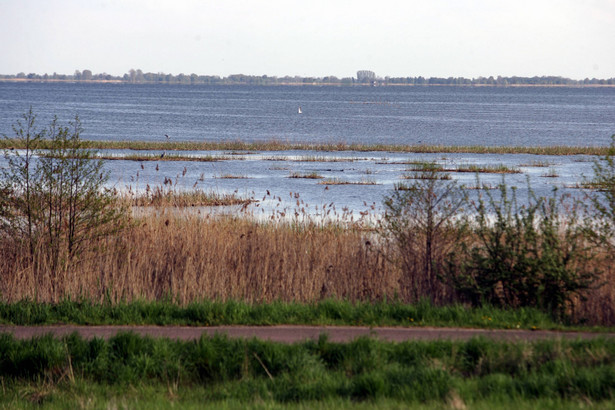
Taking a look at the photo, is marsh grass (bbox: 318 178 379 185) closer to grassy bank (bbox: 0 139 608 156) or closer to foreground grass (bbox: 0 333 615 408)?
grassy bank (bbox: 0 139 608 156)

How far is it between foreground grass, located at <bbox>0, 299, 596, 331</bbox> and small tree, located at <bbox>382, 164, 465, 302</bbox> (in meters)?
1.39

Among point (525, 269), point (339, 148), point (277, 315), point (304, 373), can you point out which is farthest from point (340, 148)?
point (304, 373)

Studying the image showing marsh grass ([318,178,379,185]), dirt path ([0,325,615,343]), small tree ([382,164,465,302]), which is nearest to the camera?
dirt path ([0,325,615,343])

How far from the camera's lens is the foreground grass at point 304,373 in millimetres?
8438

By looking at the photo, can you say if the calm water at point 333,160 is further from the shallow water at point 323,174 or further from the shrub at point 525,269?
the shrub at point 525,269

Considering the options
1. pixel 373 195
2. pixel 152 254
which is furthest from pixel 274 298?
pixel 373 195

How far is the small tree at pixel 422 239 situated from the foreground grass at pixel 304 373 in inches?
143

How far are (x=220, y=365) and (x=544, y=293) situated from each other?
6028 millimetres

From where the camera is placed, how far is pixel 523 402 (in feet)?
26.3

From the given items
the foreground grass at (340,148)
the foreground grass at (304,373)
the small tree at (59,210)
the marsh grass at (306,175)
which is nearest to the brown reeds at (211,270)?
the small tree at (59,210)

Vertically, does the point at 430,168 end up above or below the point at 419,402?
above

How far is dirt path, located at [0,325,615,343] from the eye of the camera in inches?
410

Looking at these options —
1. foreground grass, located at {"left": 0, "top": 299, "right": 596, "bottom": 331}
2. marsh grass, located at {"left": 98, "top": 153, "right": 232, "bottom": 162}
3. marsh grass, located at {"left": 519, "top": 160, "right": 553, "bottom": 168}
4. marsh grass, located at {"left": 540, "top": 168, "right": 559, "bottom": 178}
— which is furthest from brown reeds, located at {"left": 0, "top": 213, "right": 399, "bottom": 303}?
marsh grass, located at {"left": 519, "top": 160, "right": 553, "bottom": 168}

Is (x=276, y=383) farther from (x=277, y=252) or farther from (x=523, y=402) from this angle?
(x=277, y=252)
